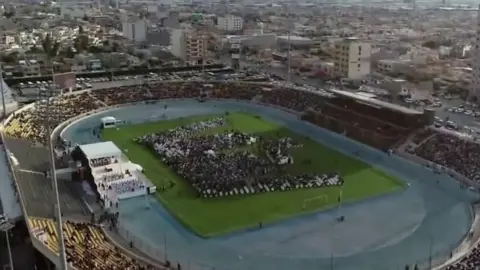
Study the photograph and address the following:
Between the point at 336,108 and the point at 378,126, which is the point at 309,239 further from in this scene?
the point at 336,108

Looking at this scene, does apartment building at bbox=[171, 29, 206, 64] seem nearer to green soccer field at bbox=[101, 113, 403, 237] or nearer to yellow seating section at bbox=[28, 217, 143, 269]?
green soccer field at bbox=[101, 113, 403, 237]

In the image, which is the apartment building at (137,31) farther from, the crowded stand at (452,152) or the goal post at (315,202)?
the goal post at (315,202)

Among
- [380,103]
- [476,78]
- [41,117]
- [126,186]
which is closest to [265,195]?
[126,186]

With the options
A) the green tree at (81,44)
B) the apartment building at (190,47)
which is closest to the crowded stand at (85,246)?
the apartment building at (190,47)

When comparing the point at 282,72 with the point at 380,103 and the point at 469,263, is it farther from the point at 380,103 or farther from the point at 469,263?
the point at 469,263

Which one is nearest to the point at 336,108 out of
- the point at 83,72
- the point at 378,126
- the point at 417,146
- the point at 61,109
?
the point at 378,126

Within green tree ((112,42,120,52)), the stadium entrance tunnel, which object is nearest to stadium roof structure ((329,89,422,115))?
the stadium entrance tunnel
